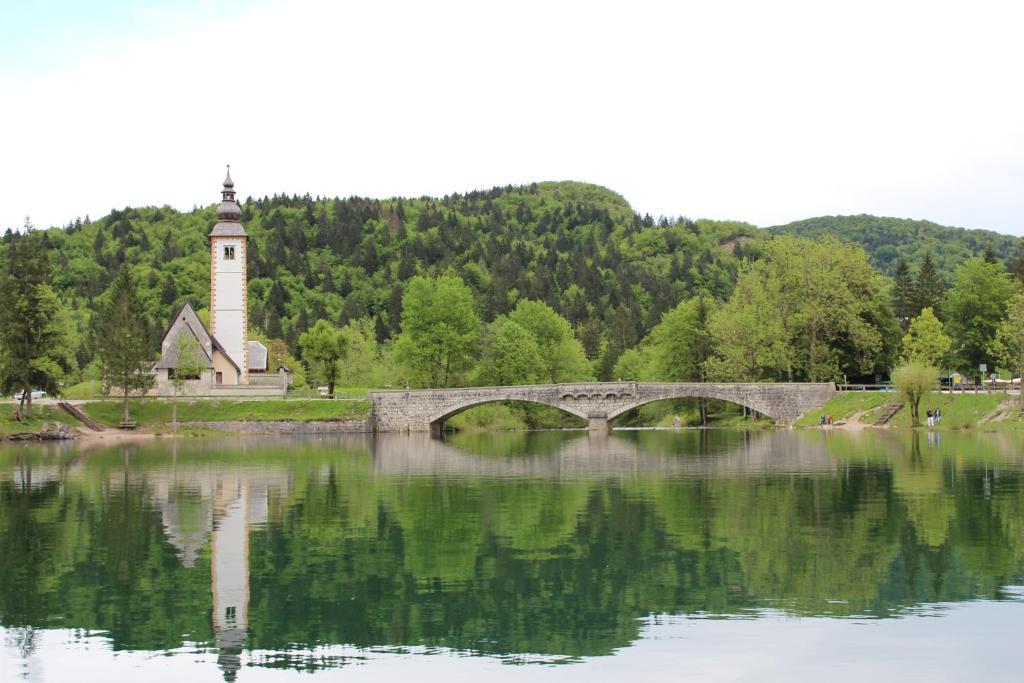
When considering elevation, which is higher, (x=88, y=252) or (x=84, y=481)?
(x=88, y=252)

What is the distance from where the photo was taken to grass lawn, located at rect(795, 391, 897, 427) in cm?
8681

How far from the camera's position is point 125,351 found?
93.7m

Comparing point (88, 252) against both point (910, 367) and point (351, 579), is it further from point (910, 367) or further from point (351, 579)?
point (351, 579)

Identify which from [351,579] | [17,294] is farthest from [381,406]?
[351,579]

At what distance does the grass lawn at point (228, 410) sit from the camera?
94.4 meters

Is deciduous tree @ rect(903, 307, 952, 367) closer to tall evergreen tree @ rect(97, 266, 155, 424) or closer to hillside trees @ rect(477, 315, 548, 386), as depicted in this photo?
hillside trees @ rect(477, 315, 548, 386)

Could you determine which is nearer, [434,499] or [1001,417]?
[434,499]

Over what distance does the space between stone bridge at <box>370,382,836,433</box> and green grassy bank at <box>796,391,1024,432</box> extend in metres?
2.11

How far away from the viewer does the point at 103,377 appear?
9581 cm

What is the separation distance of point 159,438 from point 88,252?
117861mm

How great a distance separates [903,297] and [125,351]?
79256 millimetres

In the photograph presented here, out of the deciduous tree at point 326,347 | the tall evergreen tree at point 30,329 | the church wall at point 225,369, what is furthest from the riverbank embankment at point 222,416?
the deciduous tree at point 326,347

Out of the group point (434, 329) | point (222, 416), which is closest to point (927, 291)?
point (434, 329)

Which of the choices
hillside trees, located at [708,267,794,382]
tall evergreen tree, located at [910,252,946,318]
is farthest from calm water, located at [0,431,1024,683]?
tall evergreen tree, located at [910,252,946,318]
